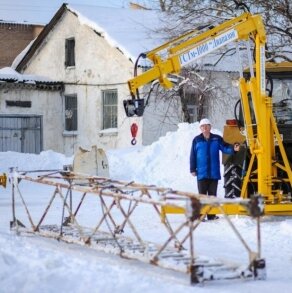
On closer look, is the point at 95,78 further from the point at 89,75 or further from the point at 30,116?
the point at 30,116

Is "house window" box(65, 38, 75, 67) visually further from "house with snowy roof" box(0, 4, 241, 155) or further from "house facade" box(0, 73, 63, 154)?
"house facade" box(0, 73, 63, 154)

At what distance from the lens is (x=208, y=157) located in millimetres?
12406

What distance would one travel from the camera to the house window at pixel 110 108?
28141 millimetres

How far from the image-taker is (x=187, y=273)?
746 centimetres

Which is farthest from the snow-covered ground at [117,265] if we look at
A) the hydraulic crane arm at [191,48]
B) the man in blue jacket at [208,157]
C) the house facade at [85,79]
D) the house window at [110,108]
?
the house window at [110,108]

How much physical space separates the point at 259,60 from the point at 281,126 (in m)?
1.41

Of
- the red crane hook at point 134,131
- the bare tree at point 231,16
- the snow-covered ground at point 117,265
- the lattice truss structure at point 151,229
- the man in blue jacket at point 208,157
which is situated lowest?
the snow-covered ground at point 117,265

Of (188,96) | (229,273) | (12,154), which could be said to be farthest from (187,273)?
(188,96)

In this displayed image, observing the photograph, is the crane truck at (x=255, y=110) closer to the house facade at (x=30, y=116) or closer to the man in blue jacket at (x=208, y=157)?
the man in blue jacket at (x=208, y=157)

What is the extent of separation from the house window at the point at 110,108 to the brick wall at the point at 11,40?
16936 mm

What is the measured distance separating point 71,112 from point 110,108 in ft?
8.15

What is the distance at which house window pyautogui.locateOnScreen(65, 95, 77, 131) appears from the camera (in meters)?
30.2

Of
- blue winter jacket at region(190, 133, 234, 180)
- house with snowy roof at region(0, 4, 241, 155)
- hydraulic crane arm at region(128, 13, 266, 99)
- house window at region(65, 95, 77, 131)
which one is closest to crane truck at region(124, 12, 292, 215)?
hydraulic crane arm at region(128, 13, 266, 99)

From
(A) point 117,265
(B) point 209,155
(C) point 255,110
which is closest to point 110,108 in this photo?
(B) point 209,155
